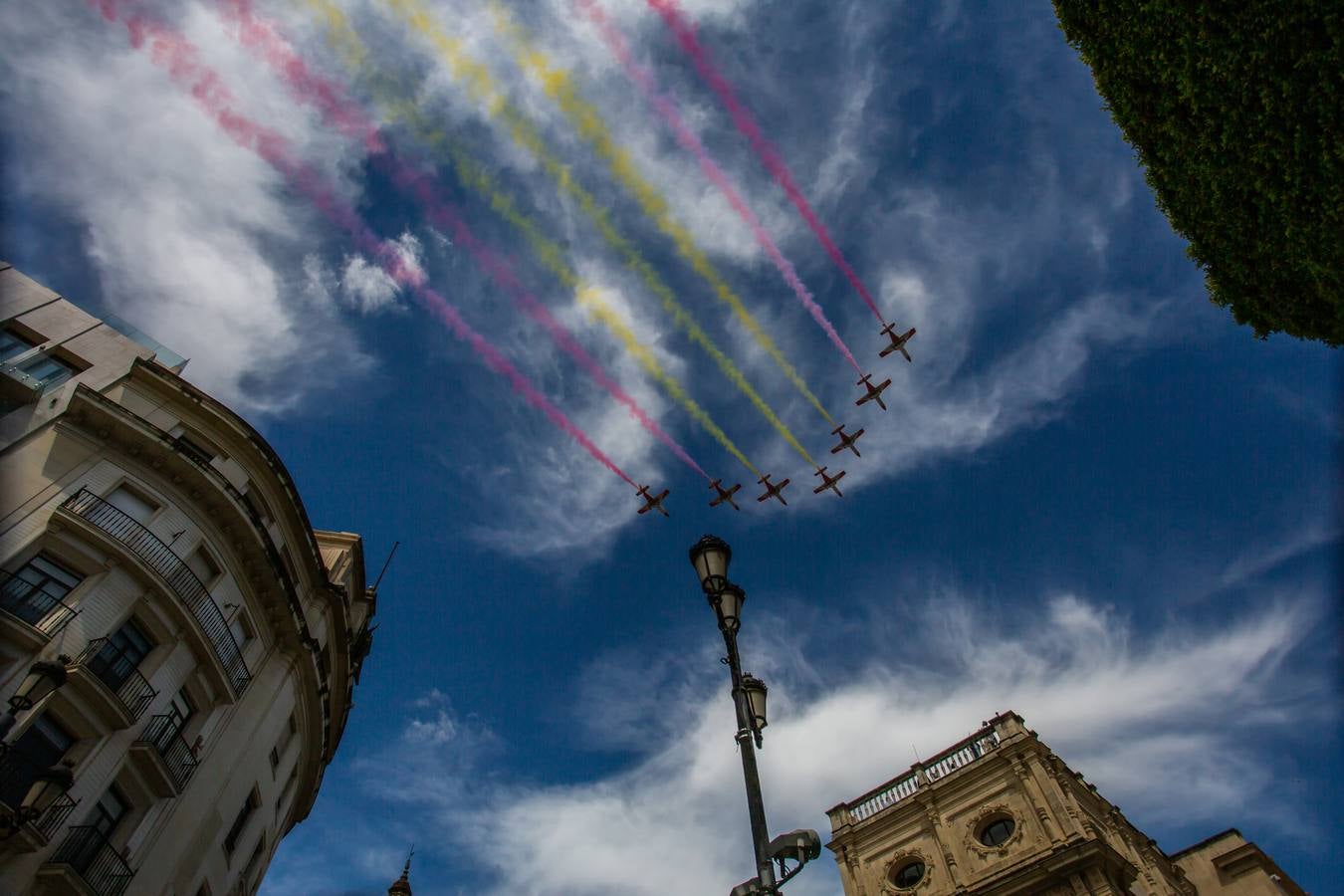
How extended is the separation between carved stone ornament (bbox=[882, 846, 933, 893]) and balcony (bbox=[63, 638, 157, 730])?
87.5 feet

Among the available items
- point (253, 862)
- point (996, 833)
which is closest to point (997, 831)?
point (996, 833)

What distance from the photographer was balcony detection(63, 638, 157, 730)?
17.4 m

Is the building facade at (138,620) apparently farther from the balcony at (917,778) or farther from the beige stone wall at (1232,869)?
the beige stone wall at (1232,869)

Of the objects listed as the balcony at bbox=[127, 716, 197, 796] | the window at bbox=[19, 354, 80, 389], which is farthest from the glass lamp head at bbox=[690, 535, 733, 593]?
the window at bbox=[19, 354, 80, 389]

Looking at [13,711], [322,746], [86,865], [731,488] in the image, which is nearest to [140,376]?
[13,711]

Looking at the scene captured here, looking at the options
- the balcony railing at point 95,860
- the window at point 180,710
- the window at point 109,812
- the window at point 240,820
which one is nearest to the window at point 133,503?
the window at point 180,710

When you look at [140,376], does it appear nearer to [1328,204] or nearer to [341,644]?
[341,644]

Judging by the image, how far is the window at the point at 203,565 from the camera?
72.0 feet

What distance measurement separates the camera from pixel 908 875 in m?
28.3

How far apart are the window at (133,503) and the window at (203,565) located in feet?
5.53

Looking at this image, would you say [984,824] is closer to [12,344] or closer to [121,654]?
[121,654]

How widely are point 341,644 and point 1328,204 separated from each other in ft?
106

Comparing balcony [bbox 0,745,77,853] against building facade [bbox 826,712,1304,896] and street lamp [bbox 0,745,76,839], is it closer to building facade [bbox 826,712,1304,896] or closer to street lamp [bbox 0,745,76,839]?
street lamp [bbox 0,745,76,839]

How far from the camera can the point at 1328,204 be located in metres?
10.9
